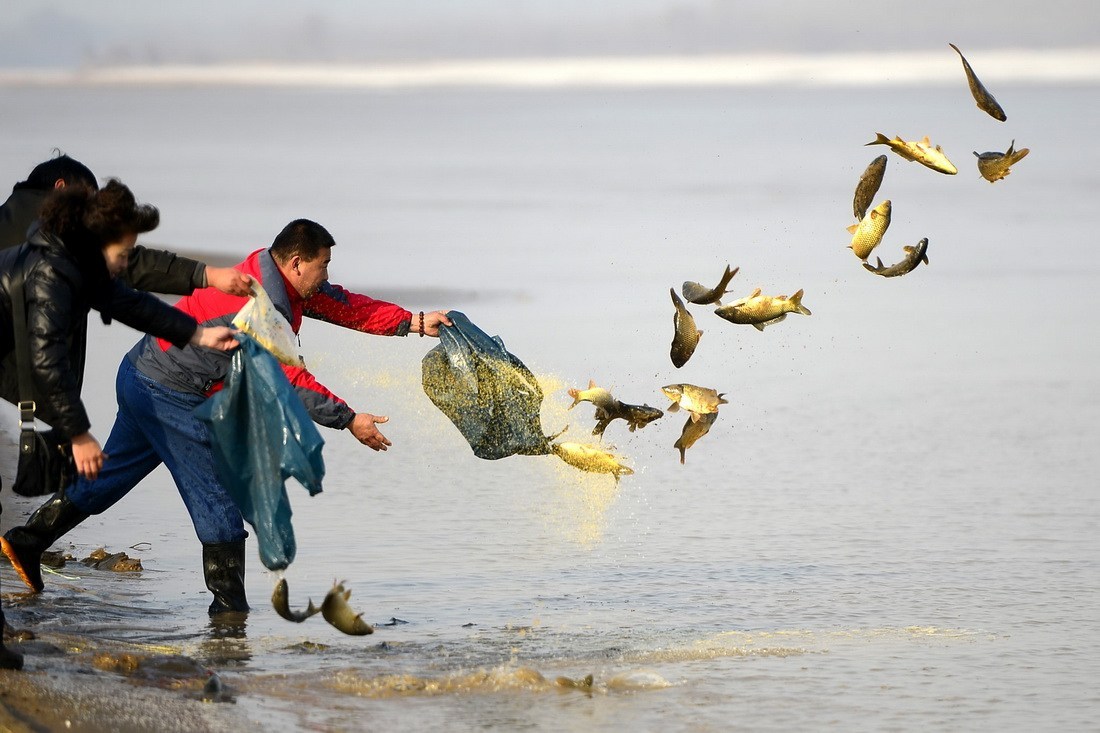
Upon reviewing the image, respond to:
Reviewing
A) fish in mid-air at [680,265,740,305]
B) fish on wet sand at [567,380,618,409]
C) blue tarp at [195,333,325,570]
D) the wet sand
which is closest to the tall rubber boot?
the wet sand

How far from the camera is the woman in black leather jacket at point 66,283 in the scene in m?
5.48

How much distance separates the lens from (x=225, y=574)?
694 cm

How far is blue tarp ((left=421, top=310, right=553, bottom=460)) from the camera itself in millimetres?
7324

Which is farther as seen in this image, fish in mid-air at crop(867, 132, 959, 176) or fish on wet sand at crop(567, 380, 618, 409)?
fish in mid-air at crop(867, 132, 959, 176)

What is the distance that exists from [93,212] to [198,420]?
128 cm

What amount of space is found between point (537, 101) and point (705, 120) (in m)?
11.3

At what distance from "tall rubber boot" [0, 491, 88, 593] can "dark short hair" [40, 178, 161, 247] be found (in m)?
1.79

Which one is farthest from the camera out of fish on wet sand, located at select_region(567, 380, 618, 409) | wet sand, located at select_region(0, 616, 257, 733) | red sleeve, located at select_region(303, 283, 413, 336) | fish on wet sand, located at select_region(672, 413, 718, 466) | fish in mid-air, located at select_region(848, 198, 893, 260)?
fish in mid-air, located at select_region(848, 198, 893, 260)

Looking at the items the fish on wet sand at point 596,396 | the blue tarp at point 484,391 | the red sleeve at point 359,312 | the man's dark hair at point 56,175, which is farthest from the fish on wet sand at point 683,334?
the man's dark hair at point 56,175

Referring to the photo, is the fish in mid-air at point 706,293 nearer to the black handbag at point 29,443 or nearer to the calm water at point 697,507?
the calm water at point 697,507

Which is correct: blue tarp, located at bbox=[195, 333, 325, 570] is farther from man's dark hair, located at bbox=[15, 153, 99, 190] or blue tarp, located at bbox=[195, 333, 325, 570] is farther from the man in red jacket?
man's dark hair, located at bbox=[15, 153, 99, 190]

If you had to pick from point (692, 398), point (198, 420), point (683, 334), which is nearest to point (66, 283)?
point (198, 420)

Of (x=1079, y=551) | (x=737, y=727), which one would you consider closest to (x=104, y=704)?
(x=737, y=727)

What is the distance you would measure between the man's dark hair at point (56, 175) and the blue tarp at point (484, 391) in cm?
162
